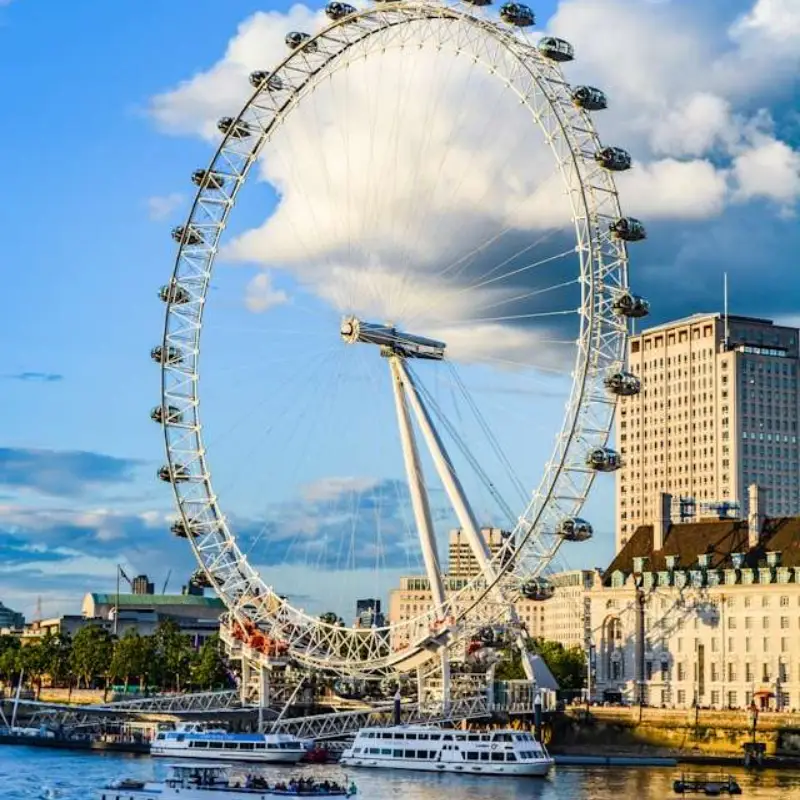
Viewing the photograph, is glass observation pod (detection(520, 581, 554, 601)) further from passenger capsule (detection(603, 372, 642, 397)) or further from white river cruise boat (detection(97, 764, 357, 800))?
white river cruise boat (detection(97, 764, 357, 800))

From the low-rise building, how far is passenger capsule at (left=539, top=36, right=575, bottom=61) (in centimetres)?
4091

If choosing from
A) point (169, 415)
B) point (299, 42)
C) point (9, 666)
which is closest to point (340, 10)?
point (299, 42)

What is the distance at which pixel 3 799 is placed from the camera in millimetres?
77688

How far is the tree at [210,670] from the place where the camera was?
6132 inches

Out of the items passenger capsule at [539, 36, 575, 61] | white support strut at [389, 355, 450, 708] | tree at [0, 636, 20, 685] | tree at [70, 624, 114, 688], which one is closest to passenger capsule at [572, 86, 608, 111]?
passenger capsule at [539, 36, 575, 61]

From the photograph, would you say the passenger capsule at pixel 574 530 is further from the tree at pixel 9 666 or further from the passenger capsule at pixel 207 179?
the tree at pixel 9 666

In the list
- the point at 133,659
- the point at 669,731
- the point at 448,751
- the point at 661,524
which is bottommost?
the point at 448,751

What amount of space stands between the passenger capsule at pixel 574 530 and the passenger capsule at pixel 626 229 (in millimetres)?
14950

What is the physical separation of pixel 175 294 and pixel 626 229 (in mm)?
32738

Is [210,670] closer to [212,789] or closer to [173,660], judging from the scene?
[173,660]

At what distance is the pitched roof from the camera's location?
114 metres

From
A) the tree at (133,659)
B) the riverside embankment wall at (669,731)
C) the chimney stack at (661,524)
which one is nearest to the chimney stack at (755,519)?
the chimney stack at (661,524)

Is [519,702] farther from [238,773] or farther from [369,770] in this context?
[238,773]

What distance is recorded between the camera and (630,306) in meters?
86.6
